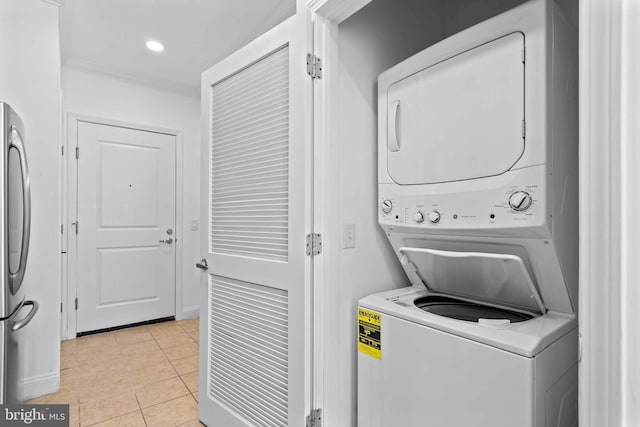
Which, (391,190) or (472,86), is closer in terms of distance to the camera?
(472,86)

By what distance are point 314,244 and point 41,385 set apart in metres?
2.13

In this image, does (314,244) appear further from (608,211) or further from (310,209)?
(608,211)

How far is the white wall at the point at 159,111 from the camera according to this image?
3.24 metres

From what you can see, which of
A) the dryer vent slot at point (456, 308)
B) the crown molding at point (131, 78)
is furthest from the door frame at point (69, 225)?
the dryer vent slot at point (456, 308)

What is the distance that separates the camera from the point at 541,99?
1021 millimetres

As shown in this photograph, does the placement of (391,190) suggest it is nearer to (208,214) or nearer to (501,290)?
(501,290)

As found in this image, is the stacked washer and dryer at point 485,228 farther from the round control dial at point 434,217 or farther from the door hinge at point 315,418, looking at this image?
the door hinge at point 315,418

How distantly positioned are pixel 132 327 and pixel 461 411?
3455 mm

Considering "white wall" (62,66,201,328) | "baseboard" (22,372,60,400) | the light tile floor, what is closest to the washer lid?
the light tile floor

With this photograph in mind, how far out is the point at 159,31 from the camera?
2.69 meters

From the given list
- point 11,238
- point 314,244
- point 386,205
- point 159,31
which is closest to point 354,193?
point 386,205

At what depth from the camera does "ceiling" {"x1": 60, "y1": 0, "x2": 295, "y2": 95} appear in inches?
93.2
